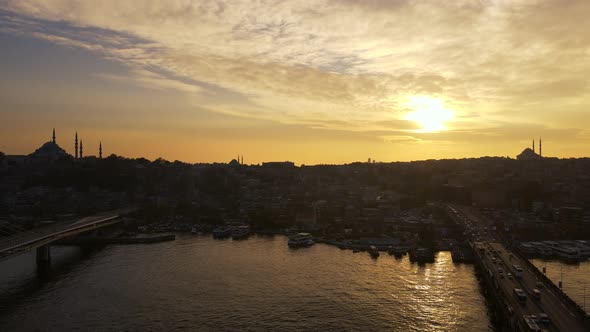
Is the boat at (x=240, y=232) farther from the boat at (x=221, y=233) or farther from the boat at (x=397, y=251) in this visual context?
the boat at (x=397, y=251)

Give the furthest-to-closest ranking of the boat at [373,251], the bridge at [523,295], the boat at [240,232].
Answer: the boat at [240,232] < the boat at [373,251] < the bridge at [523,295]

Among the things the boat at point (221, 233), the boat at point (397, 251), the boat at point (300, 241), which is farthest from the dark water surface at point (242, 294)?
the boat at point (221, 233)

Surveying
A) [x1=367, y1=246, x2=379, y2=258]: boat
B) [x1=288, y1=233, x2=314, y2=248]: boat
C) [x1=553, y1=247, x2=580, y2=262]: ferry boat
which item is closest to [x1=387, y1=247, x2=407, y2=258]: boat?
[x1=367, y1=246, x2=379, y2=258]: boat

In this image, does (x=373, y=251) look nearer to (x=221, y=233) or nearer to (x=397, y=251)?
(x=397, y=251)

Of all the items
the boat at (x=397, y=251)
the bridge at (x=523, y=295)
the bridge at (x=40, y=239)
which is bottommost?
the boat at (x=397, y=251)

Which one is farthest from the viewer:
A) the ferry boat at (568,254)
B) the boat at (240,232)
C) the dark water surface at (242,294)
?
the boat at (240,232)

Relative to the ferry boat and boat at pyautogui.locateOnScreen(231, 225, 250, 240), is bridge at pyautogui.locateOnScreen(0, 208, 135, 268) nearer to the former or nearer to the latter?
boat at pyautogui.locateOnScreen(231, 225, 250, 240)
